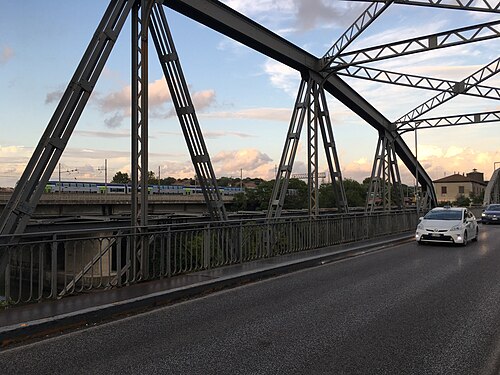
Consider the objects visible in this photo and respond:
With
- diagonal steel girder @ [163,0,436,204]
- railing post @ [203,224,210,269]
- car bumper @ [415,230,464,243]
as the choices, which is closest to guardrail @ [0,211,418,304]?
railing post @ [203,224,210,269]

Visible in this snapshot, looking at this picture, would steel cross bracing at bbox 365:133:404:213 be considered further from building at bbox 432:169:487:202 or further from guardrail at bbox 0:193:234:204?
building at bbox 432:169:487:202

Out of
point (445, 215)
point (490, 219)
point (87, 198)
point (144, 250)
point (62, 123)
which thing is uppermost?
point (62, 123)

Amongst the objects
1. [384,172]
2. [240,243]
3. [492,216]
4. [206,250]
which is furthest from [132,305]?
[492,216]

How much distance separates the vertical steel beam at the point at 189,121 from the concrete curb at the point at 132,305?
2.72 meters

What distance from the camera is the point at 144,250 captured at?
29.5ft

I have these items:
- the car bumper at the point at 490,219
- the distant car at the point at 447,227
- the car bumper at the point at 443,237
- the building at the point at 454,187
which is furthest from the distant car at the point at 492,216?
the building at the point at 454,187

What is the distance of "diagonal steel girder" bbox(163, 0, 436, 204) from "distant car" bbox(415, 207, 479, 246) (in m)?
7.46

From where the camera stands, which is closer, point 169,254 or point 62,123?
point 62,123

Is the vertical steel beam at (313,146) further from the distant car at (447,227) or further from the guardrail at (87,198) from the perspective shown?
the guardrail at (87,198)

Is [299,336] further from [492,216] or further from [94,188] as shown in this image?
[94,188]

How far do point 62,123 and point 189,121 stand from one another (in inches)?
156

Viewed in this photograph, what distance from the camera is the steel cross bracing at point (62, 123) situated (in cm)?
851

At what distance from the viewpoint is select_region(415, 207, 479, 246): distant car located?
17344 millimetres

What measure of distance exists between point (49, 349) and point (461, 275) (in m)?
8.91
